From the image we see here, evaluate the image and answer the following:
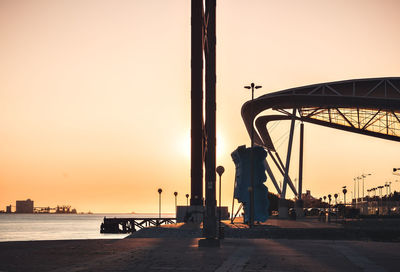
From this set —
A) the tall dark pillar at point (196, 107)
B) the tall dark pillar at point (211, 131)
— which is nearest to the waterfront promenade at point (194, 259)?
the tall dark pillar at point (211, 131)

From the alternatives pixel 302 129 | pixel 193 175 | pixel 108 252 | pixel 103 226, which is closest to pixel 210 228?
pixel 108 252

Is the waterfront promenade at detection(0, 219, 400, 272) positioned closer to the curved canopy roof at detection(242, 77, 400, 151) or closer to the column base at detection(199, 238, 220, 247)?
the column base at detection(199, 238, 220, 247)

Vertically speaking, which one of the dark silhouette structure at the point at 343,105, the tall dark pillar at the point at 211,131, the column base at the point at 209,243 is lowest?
the column base at the point at 209,243

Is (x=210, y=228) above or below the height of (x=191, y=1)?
below

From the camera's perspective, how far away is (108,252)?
20969 millimetres

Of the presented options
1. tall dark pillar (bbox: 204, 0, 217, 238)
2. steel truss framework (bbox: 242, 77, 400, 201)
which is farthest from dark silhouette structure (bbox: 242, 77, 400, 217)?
tall dark pillar (bbox: 204, 0, 217, 238)

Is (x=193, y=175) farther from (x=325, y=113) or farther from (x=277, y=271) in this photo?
(x=277, y=271)

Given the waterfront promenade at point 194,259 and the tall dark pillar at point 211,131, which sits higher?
the tall dark pillar at point 211,131

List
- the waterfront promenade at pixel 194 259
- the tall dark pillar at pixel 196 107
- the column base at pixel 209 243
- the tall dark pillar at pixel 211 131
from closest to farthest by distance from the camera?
the waterfront promenade at pixel 194 259 < the column base at pixel 209 243 < the tall dark pillar at pixel 211 131 < the tall dark pillar at pixel 196 107

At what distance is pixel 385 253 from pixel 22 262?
12814mm

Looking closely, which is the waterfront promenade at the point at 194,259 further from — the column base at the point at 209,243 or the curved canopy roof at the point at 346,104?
the curved canopy roof at the point at 346,104

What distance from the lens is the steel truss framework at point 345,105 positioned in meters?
76.5

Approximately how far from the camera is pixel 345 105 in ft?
259

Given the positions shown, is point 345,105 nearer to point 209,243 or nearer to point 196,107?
point 196,107
